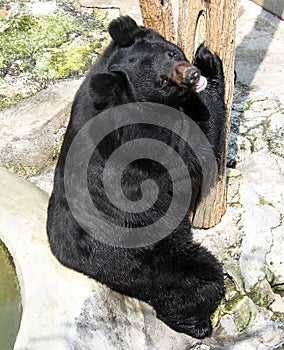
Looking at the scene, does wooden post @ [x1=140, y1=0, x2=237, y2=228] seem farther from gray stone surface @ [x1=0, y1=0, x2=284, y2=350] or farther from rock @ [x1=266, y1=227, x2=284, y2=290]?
rock @ [x1=266, y1=227, x2=284, y2=290]

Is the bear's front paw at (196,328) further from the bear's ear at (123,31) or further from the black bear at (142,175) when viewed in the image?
the bear's ear at (123,31)

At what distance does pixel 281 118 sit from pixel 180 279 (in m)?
1.91

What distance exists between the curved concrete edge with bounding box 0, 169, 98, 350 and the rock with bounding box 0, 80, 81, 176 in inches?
31.7

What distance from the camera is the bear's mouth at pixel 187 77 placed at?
323 cm

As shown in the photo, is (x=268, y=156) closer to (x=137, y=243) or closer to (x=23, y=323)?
(x=137, y=243)

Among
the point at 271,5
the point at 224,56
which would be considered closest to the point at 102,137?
the point at 224,56

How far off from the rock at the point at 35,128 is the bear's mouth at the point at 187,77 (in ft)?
6.74

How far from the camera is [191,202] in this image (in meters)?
4.01

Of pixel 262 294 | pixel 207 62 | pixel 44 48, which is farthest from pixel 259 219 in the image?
pixel 44 48

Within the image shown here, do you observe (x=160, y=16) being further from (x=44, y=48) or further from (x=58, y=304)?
(x=44, y=48)

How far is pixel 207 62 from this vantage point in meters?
3.50

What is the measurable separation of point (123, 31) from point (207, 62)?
51cm

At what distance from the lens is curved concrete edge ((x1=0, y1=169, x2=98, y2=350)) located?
3201 mm

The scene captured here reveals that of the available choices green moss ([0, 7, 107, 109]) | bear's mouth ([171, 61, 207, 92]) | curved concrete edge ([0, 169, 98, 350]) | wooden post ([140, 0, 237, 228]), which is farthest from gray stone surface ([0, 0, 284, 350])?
bear's mouth ([171, 61, 207, 92])
